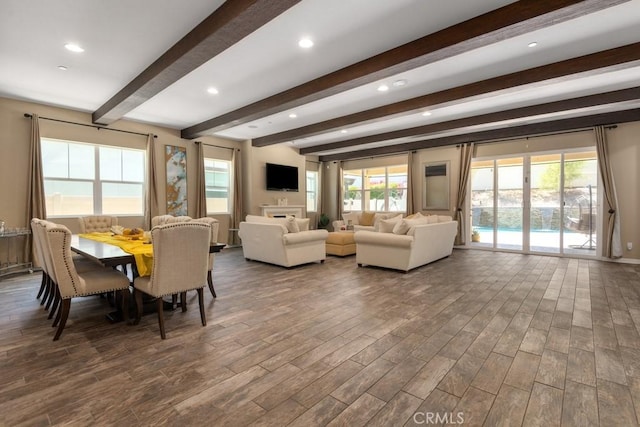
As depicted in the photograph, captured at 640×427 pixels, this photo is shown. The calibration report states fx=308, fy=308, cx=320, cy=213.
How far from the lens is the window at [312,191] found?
10.5m

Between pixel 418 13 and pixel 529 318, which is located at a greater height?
pixel 418 13

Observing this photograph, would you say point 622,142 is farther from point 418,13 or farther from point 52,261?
point 52,261

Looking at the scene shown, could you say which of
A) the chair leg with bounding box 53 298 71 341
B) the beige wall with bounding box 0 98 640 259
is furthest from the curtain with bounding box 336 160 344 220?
the chair leg with bounding box 53 298 71 341

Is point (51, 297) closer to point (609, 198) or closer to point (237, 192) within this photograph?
point (237, 192)

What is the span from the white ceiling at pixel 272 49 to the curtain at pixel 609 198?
30.2 inches

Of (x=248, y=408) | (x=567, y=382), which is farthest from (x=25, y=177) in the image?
(x=567, y=382)

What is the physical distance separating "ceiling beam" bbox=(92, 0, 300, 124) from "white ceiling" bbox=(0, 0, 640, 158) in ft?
0.28

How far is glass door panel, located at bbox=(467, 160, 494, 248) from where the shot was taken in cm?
750

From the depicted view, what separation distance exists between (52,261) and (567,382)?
3851 millimetres

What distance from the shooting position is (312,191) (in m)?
10.7

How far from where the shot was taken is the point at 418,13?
2.68 meters

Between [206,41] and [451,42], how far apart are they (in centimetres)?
226

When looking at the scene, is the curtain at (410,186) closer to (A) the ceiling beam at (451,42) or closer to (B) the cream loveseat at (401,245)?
(B) the cream loveseat at (401,245)

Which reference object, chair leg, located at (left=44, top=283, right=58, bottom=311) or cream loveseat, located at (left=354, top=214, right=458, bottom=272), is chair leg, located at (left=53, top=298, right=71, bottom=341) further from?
cream loveseat, located at (left=354, top=214, right=458, bottom=272)
